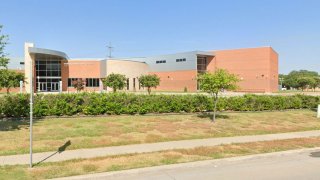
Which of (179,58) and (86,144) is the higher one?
(179,58)

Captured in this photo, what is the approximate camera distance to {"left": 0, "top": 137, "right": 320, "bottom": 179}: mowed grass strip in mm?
6701

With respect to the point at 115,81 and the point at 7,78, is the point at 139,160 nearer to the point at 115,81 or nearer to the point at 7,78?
the point at 7,78

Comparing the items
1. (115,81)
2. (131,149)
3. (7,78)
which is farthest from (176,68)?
(131,149)

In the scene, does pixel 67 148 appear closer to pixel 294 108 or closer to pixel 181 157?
pixel 181 157

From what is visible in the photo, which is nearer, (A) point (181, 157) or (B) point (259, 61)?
(A) point (181, 157)

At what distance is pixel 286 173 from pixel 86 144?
222 inches

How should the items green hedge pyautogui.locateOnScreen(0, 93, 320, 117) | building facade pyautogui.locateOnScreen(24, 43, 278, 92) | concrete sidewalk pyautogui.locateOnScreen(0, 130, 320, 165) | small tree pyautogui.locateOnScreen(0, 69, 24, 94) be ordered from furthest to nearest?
building facade pyautogui.locateOnScreen(24, 43, 278, 92) < green hedge pyautogui.locateOnScreen(0, 93, 320, 117) < small tree pyautogui.locateOnScreen(0, 69, 24, 94) < concrete sidewalk pyautogui.locateOnScreen(0, 130, 320, 165)

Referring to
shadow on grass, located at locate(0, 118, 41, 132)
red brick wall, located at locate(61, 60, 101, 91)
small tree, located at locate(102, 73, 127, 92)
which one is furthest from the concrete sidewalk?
red brick wall, located at locate(61, 60, 101, 91)

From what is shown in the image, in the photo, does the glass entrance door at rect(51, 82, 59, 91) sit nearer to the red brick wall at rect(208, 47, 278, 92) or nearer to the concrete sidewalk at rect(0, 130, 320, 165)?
the red brick wall at rect(208, 47, 278, 92)

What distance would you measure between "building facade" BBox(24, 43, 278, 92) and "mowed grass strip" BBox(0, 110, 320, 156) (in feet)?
160

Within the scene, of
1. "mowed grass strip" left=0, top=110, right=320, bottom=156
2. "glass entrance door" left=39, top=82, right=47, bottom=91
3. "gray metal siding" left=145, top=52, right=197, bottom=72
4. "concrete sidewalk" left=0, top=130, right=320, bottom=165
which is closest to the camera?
"concrete sidewalk" left=0, top=130, right=320, bottom=165

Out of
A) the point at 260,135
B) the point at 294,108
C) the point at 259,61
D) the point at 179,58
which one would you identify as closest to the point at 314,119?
the point at 294,108

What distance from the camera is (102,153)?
862 centimetres

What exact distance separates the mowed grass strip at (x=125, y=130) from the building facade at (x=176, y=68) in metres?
48.8
